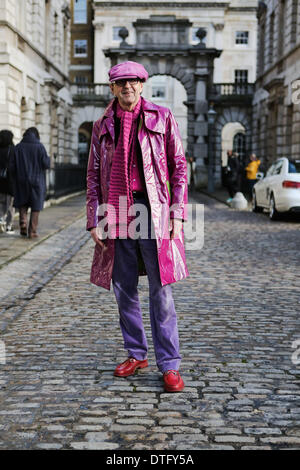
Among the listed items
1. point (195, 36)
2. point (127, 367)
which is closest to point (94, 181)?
point (127, 367)

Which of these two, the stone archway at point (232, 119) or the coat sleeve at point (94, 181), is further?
the stone archway at point (232, 119)

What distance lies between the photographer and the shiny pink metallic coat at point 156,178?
416cm

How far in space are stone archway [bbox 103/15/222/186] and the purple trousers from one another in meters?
32.3

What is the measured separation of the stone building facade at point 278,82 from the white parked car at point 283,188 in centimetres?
844

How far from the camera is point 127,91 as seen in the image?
13.7ft

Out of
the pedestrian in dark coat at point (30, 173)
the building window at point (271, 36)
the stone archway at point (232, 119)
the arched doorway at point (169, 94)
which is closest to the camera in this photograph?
the pedestrian in dark coat at point (30, 173)

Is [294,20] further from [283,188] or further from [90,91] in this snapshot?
[90,91]

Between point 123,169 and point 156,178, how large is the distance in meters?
0.20

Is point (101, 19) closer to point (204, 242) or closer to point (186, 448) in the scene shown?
point (204, 242)

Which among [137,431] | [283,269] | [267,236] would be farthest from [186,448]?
[267,236]

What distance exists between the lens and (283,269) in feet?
29.6

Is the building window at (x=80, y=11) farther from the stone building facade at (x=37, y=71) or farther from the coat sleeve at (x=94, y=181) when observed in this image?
the coat sleeve at (x=94, y=181)

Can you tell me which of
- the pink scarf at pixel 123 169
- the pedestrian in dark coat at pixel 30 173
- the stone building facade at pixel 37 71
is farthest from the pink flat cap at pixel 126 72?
the stone building facade at pixel 37 71

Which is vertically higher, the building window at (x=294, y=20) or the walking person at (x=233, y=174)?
the building window at (x=294, y=20)
